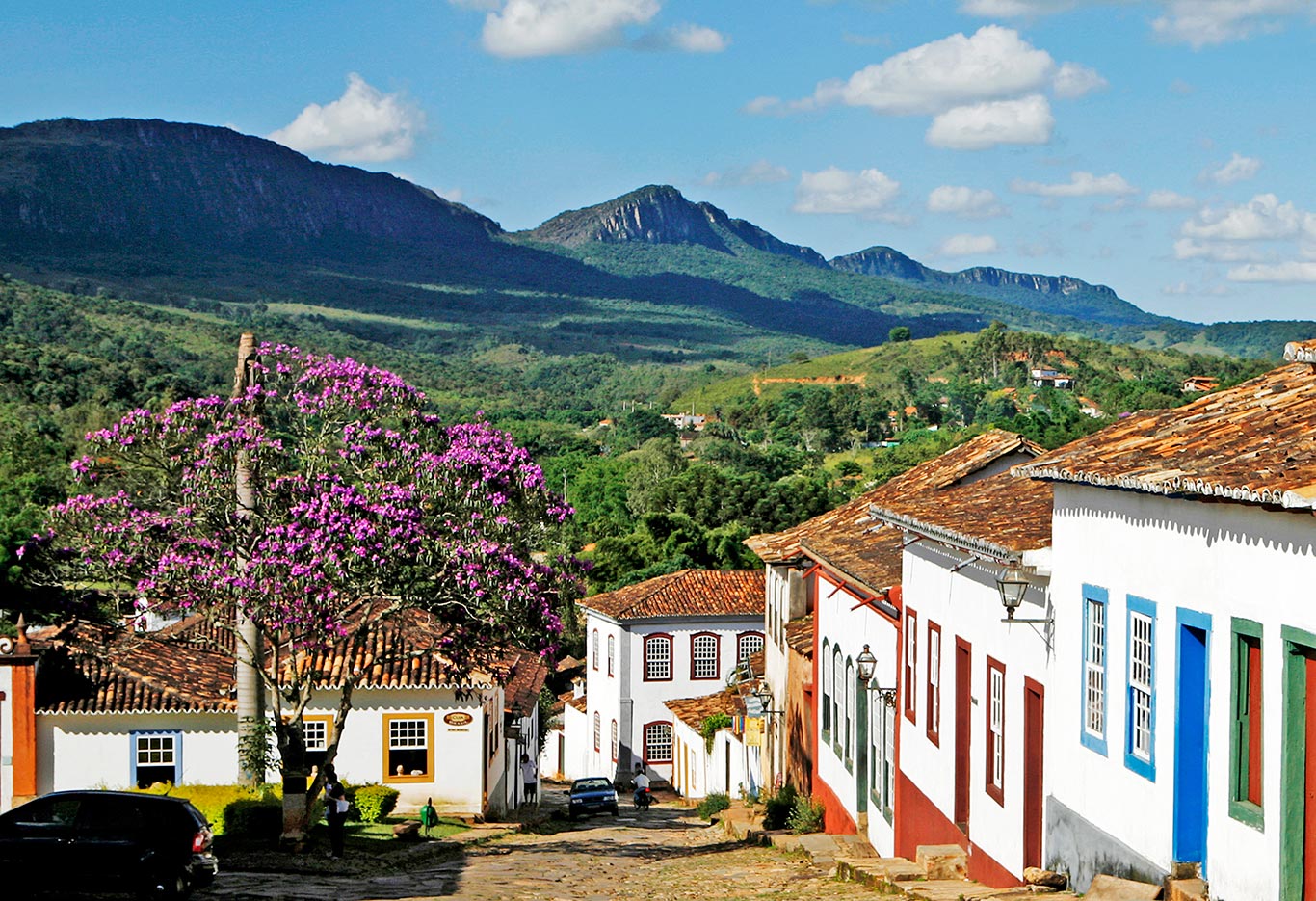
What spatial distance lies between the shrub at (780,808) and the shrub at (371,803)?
6.66 m

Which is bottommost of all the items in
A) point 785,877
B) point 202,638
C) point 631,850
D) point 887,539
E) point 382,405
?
point 631,850

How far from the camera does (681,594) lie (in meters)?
55.3

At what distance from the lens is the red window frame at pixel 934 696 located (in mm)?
17281

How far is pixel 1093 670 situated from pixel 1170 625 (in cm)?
167

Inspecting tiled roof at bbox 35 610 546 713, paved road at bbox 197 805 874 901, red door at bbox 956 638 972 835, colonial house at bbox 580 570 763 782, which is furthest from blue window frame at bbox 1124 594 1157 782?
colonial house at bbox 580 570 763 782

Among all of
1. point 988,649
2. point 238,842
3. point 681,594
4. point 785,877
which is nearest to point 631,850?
point 238,842

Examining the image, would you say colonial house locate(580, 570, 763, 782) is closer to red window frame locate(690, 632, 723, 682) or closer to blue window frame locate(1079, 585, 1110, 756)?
red window frame locate(690, 632, 723, 682)

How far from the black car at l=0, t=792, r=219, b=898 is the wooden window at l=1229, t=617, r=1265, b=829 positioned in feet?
33.6

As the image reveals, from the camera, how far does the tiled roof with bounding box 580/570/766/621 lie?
5453cm

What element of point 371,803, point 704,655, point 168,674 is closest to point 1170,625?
point 371,803

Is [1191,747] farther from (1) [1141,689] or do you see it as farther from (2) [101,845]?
(2) [101,845]

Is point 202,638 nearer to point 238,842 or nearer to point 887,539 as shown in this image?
point 238,842

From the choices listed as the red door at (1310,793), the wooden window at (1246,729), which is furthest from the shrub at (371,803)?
the red door at (1310,793)

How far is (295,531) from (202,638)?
3.31 meters
